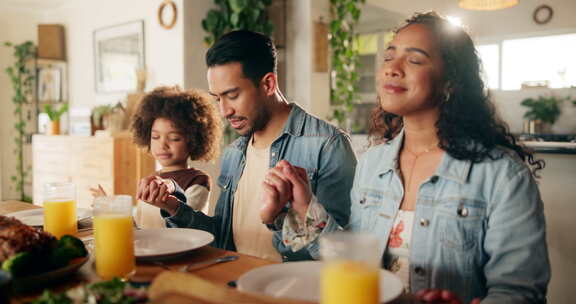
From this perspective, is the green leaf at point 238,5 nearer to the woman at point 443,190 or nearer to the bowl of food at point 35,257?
the woman at point 443,190

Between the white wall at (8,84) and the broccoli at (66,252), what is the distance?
591 cm

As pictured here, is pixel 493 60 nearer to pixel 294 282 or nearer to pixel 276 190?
pixel 276 190

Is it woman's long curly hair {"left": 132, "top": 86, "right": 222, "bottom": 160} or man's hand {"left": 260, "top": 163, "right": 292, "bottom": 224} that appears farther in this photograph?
woman's long curly hair {"left": 132, "top": 86, "right": 222, "bottom": 160}

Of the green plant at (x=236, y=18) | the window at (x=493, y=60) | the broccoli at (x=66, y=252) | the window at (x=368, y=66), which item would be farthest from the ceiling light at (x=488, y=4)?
the broccoli at (x=66, y=252)

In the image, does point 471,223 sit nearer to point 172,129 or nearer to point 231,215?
point 231,215

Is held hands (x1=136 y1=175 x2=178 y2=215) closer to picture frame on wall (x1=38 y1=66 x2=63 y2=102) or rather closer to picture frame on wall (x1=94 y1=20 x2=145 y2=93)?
picture frame on wall (x1=94 y1=20 x2=145 y2=93)

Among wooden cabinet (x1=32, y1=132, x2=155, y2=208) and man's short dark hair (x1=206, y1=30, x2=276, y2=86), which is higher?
man's short dark hair (x1=206, y1=30, x2=276, y2=86)

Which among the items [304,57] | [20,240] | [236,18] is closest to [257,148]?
[20,240]

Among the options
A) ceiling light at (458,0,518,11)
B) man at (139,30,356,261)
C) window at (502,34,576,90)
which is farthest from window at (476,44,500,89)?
man at (139,30,356,261)

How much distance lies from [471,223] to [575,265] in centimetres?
151

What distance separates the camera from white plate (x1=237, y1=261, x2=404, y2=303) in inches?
34.2

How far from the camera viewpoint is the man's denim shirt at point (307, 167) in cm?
169

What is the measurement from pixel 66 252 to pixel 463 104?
1040 mm

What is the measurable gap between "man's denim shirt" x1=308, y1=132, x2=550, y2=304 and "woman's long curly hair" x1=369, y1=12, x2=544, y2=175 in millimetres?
54
